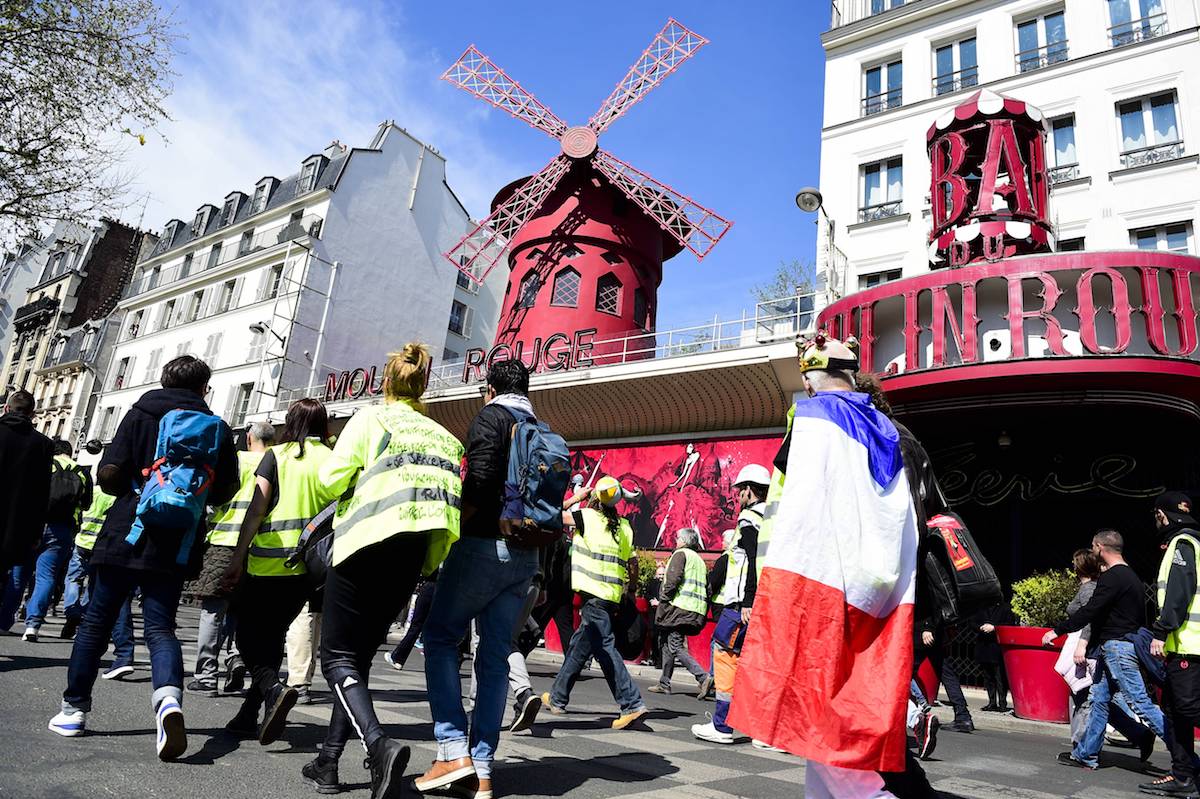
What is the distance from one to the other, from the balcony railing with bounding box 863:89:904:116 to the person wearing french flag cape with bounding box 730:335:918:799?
15.7 m

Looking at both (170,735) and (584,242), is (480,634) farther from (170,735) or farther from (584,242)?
(584,242)

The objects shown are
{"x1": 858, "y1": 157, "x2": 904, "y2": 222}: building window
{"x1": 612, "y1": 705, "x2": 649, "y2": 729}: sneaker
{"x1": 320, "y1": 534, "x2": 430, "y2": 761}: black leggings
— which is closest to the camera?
{"x1": 320, "y1": 534, "x2": 430, "y2": 761}: black leggings

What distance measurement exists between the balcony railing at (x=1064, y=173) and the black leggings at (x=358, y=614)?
14.1 metres

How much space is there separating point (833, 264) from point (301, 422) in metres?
12.4

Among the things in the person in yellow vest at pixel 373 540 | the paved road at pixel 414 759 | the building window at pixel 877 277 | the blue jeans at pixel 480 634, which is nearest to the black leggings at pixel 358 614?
→ the person in yellow vest at pixel 373 540

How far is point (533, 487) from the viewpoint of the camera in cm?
324

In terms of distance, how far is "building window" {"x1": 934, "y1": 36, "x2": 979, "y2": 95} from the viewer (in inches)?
606

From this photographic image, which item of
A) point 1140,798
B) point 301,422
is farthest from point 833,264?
point 301,422

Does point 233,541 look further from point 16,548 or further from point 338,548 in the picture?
point 338,548

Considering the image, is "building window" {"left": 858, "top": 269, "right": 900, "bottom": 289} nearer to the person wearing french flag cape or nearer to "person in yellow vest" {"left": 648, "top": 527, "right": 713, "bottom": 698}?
"person in yellow vest" {"left": 648, "top": 527, "right": 713, "bottom": 698}

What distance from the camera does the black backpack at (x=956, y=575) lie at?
2.79 meters

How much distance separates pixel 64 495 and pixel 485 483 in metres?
5.80

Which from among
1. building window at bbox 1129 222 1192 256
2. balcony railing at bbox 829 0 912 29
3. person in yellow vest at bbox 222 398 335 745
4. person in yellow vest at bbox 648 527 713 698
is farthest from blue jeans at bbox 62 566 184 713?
balcony railing at bbox 829 0 912 29

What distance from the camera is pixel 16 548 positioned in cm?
491
